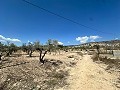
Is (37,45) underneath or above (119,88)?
above

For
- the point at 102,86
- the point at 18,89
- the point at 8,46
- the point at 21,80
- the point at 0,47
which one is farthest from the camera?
the point at 8,46

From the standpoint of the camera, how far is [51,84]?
11.6m

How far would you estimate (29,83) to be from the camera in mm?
11430

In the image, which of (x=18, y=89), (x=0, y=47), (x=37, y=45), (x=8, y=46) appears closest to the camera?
(x=18, y=89)

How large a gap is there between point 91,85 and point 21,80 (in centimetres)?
629

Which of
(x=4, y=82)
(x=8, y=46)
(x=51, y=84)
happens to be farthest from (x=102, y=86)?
(x=8, y=46)

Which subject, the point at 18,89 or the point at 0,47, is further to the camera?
the point at 0,47

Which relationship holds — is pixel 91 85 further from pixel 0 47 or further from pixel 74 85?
pixel 0 47

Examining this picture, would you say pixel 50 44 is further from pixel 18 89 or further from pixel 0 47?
pixel 18 89

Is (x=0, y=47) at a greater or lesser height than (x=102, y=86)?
greater

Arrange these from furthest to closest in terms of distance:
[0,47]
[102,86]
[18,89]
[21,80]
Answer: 1. [0,47]
2. [21,80]
3. [102,86]
4. [18,89]

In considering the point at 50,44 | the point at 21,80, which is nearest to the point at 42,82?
the point at 21,80

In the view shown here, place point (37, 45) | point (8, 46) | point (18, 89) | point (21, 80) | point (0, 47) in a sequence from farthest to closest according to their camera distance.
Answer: point (8, 46) → point (37, 45) → point (0, 47) → point (21, 80) → point (18, 89)

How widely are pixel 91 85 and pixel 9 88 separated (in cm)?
678
